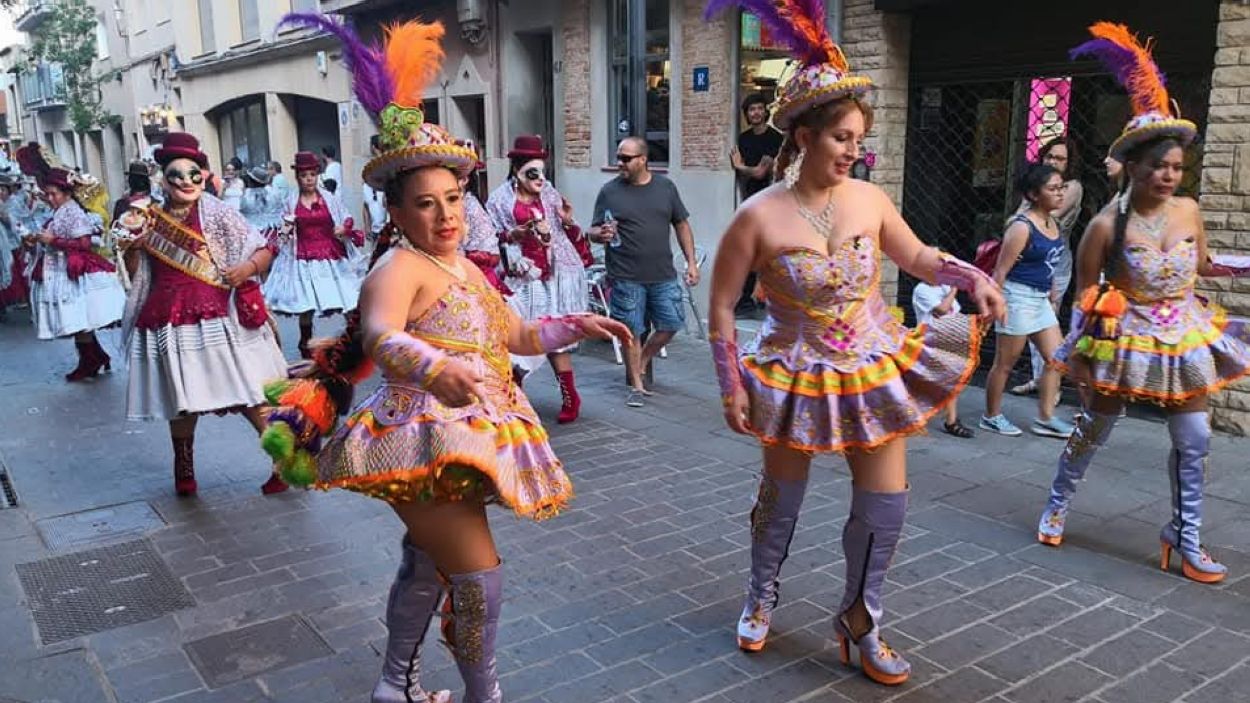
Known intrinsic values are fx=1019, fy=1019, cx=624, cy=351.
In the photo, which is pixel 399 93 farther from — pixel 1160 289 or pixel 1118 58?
pixel 1160 289

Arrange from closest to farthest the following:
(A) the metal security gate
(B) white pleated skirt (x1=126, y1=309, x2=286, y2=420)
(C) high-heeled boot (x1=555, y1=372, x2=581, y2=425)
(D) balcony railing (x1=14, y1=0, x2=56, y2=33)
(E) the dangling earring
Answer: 1. (E) the dangling earring
2. (B) white pleated skirt (x1=126, y1=309, x2=286, y2=420)
3. (A) the metal security gate
4. (C) high-heeled boot (x1=555, y1=372, x2=581, y2=425)
5. (D) balcony railing (x1=14, y1=0, x2=56, y2=33)

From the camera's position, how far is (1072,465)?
480cm

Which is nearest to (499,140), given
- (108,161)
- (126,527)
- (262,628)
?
(126,527)

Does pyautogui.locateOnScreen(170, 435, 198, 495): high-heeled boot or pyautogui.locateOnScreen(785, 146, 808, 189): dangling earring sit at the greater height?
pyautogui.locateOnScreen(785, 146, 808, 189): dangling earring

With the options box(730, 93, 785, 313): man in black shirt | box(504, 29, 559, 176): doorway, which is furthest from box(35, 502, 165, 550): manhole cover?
box(504, 29, 559, 176): doorway

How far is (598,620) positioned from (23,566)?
2969mm

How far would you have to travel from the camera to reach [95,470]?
6.66m

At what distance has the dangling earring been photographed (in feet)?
11.8

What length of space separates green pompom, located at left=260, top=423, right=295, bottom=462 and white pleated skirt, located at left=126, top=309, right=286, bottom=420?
9.69ft

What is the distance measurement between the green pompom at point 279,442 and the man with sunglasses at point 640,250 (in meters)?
5.05

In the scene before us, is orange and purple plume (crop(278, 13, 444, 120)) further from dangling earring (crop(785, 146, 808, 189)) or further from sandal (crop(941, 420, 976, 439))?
sandal (crop(941, 420, 976, 439))

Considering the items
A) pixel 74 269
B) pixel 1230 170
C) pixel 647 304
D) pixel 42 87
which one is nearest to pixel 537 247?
pixel 647 304

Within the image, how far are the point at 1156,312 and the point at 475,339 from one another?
3.14 metres

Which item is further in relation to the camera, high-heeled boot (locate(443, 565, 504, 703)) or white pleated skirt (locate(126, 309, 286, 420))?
white pleated skirt (locate(126, 309, 286, 420))
